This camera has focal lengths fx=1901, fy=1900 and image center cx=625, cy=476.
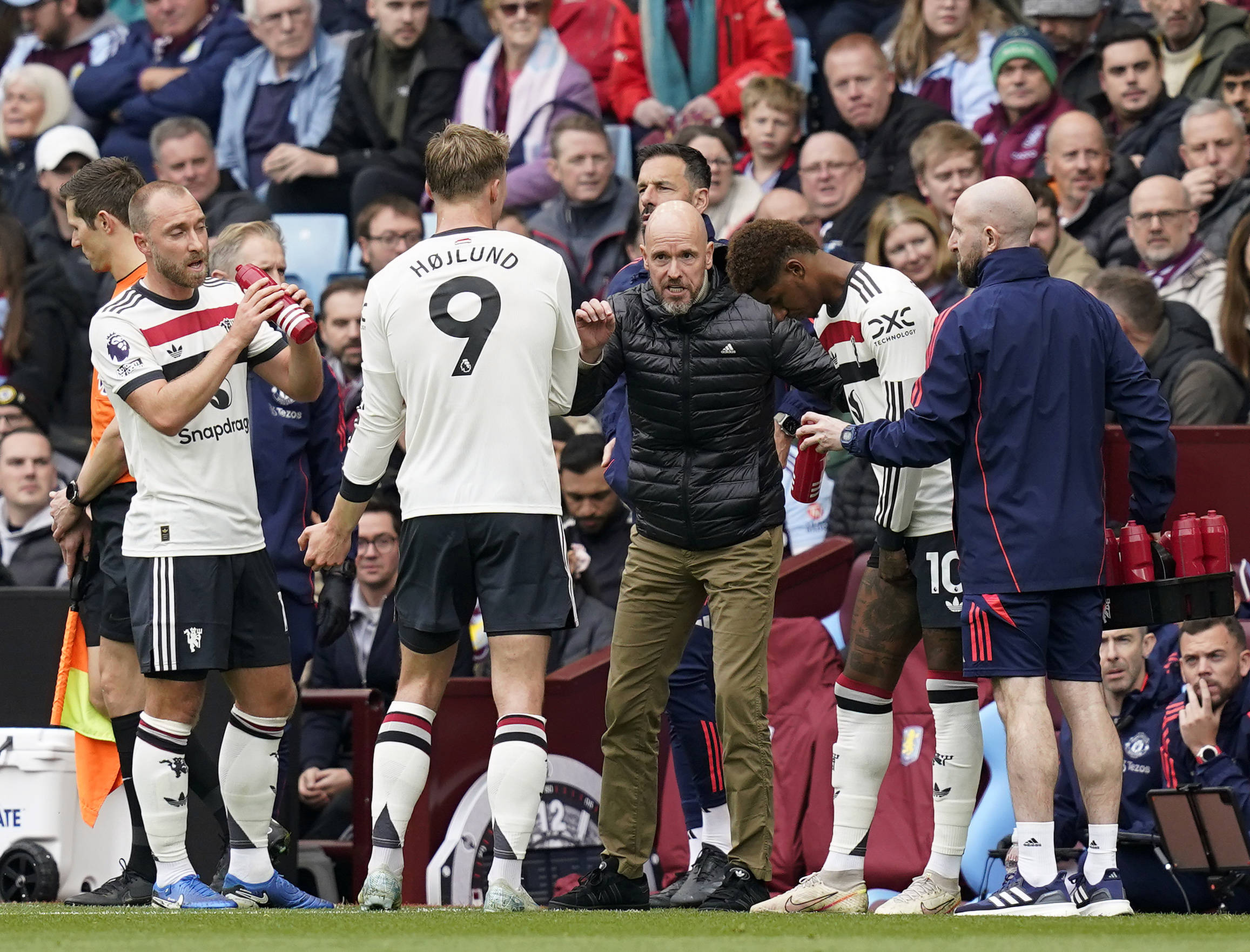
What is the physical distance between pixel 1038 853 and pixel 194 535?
2.83m

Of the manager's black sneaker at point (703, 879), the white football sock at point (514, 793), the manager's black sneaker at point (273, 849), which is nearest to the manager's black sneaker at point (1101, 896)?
the manager's black sneaker at point (703, 879)

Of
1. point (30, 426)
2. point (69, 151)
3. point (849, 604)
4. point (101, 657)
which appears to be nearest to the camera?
point (101, 657)

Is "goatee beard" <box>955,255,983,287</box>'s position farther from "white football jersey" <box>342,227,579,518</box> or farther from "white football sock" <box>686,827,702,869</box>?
"white football sock" <box>686,827,702,869</box>

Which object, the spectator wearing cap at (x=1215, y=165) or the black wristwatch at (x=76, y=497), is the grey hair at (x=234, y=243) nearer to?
the black wristwatch at (x=76, y=497)

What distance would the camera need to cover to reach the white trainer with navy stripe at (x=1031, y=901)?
5691mm

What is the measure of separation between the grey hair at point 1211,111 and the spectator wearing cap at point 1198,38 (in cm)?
58

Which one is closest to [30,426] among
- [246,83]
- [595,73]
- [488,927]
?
[246,83]

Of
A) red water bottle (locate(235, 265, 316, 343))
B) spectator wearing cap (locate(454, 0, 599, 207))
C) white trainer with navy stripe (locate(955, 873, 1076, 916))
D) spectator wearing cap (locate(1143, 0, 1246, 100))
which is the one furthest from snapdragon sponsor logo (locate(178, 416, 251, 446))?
spectator wearing cap (locate(1143, 0, 1246, 100))

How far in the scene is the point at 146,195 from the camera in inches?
250

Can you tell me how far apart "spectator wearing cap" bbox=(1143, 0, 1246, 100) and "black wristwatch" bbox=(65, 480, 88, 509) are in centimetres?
676

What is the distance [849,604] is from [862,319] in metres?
2.42

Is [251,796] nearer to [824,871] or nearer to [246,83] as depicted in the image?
[824,871]

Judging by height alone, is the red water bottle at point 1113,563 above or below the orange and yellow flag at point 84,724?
above

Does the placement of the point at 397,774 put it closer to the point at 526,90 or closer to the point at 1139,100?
the point at 1139,100
